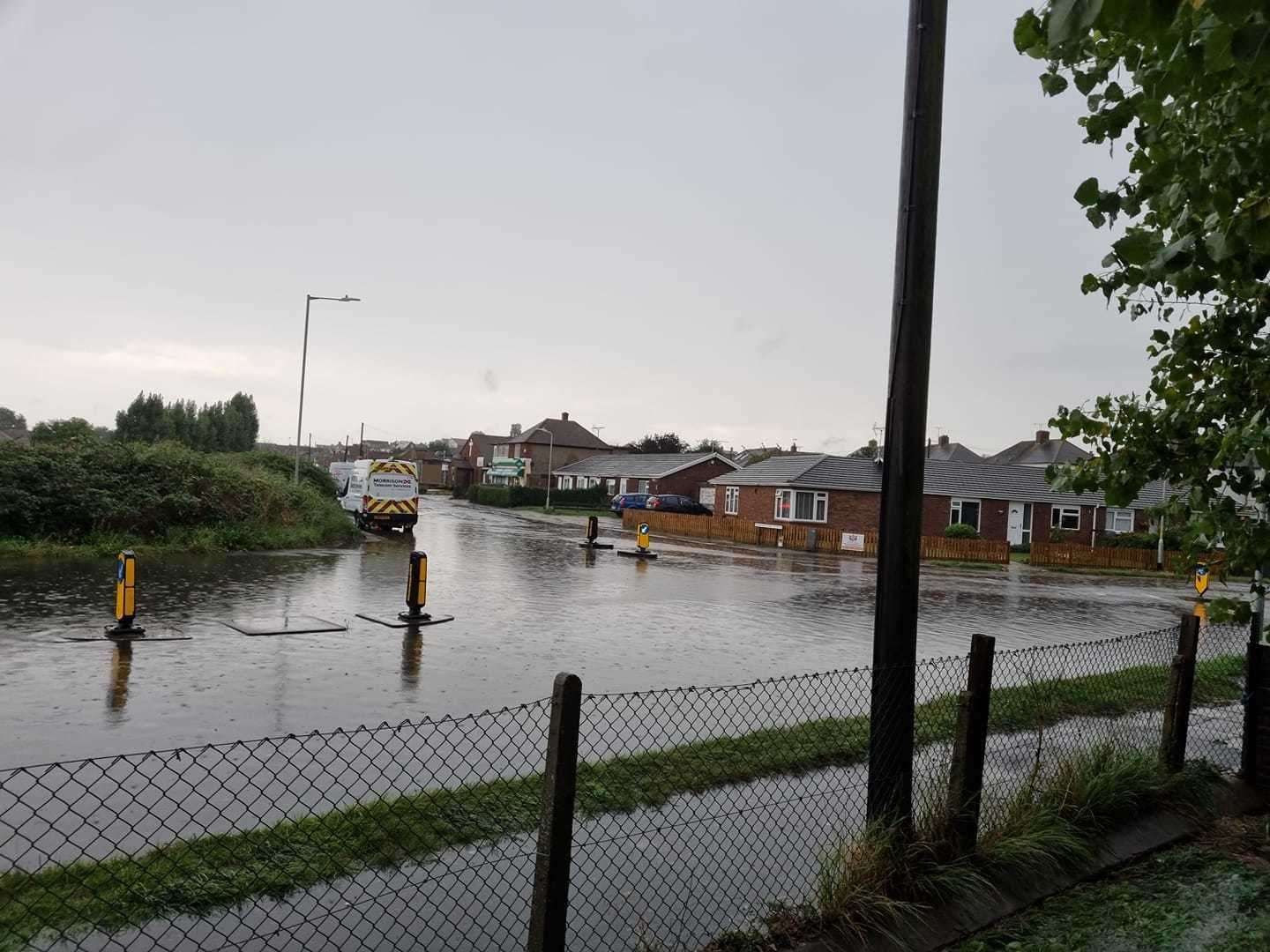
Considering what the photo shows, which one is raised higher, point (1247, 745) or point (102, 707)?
point (1247, 745)

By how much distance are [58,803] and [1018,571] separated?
3158 cm

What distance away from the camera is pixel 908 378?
4.70 metres

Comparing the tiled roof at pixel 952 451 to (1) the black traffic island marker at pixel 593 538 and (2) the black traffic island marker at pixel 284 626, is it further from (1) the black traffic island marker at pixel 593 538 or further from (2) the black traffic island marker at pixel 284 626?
(2) the black traffic island marker at pixel 284 626

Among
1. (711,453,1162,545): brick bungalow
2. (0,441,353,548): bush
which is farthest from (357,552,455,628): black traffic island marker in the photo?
(711,453,1162,545): brick bungalow

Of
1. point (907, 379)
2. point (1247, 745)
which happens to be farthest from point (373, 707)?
A: point (1247, 745)

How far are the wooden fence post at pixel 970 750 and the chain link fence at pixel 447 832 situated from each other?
0.64 ft

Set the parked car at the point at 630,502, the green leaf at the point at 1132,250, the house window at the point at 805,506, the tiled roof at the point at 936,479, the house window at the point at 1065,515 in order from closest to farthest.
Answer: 1. the green leaf at the point at 1132,250
2. the house window at the point at 805,506
3. the tiled roof at the point at 936,479
4. the house window at the point at 1065,515
5. the parked car at the point at 630,502

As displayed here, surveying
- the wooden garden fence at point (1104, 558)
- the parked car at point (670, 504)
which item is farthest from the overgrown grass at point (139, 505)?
the parked car at point (670, 504)

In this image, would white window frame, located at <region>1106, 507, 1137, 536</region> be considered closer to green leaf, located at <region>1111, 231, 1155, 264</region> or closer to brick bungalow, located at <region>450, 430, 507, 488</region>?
green leaf, located at <region>1111, 231, 1155, 264</region>

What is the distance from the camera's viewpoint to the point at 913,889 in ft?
15.1

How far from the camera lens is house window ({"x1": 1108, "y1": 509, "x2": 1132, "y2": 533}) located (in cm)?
4511

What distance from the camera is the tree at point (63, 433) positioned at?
2386 cm

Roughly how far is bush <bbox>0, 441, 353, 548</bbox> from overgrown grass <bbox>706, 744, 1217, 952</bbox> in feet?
66.7

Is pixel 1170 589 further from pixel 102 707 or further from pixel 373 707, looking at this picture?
pixel 102 707
